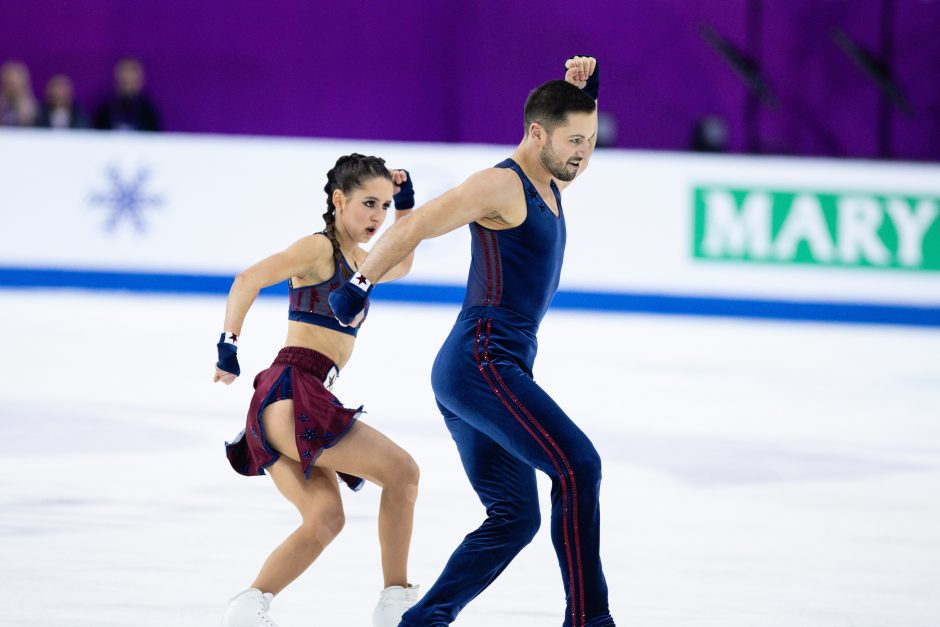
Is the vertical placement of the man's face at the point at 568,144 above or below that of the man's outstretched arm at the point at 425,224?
above

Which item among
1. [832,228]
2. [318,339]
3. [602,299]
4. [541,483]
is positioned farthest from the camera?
[602,299]

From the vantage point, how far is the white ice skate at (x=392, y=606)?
3.63 meters

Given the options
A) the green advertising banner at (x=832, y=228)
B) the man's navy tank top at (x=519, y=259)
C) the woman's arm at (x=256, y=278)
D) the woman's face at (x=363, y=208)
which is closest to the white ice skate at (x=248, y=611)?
the woman's arm at (x=256, y=278)

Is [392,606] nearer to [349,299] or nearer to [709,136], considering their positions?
[349,299]

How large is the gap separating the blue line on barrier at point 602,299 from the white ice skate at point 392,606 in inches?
324

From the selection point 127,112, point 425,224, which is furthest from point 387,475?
point 127,112

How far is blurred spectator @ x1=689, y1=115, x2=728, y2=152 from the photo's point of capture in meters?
13.0

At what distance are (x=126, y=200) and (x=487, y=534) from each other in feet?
29.3

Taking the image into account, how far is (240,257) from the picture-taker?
1205cm

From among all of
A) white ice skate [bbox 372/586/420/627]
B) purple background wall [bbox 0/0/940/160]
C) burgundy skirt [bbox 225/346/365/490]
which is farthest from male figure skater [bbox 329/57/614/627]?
purple background wall [bbox 0/0/940/160]

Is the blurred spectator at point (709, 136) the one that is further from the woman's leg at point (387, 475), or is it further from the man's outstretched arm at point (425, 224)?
the man's outstretched arm at point (425, 224)

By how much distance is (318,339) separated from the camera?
3.77m

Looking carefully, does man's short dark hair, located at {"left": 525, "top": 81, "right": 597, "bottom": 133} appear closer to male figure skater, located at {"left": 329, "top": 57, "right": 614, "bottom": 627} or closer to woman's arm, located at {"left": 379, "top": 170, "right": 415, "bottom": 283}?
male figure skater, located at {"left": 329, "top": 57, "right": 614, "bottom": 627}

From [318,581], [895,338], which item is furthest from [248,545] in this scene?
[895,338]
